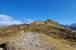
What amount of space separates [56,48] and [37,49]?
3702mm

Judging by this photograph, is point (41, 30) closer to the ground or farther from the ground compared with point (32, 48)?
farther from the ground

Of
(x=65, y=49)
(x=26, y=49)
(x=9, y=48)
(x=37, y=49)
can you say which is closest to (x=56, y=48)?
(x=65, y=49)

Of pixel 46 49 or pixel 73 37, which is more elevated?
pixel 73 37

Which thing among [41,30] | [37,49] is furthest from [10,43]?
[41,30]

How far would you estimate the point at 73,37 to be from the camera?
20.2 m

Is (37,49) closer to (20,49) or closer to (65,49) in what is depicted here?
(20,49)

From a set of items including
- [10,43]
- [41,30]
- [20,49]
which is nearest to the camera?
[20,49]

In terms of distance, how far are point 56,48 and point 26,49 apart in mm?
5794

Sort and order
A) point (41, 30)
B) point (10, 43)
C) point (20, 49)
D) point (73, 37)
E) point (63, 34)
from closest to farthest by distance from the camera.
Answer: point (20, 49) → point (10, 43) → point (73, 37) → point (63, 34) → point (41, 30)

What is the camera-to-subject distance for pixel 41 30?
25.1 metres

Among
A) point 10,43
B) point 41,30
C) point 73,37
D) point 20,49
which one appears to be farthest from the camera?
point 41,30

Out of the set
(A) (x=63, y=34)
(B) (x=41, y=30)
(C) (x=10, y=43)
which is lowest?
(C) (x=10, y=43)

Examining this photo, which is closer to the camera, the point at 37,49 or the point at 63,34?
the point at 37,49

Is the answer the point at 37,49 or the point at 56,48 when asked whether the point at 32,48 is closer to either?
the point at 37,49
